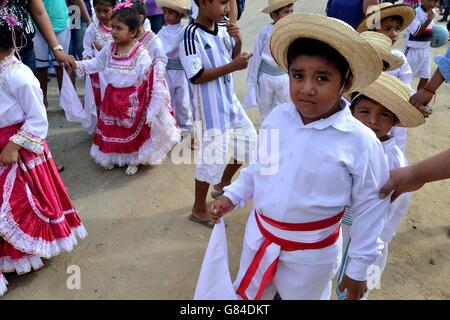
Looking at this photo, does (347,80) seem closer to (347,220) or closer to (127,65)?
(347,220)

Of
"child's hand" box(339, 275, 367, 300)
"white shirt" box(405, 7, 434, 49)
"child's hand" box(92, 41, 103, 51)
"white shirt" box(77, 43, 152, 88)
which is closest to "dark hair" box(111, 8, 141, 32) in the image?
"white shirt" box(77, 43, 152, 88)

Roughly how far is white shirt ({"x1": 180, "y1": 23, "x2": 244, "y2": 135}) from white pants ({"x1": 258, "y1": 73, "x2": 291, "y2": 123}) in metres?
0.73

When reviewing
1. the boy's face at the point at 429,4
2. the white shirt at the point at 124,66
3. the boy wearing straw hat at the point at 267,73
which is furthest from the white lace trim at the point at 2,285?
the boy's face at the point at 429,4

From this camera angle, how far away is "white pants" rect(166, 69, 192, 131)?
4.75m

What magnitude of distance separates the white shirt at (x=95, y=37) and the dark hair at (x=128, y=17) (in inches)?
29.6

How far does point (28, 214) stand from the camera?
2730 millimetres

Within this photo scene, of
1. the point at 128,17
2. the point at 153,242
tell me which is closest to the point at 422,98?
the point at 153,242

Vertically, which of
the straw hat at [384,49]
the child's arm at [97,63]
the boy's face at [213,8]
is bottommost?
the child's arm at [97,63]

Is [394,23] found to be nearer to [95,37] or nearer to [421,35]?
[421,35]

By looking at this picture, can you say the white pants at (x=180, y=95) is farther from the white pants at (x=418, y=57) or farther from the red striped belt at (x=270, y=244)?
the red striped belt at (x=270, y=244)

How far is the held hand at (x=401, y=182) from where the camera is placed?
165cm
